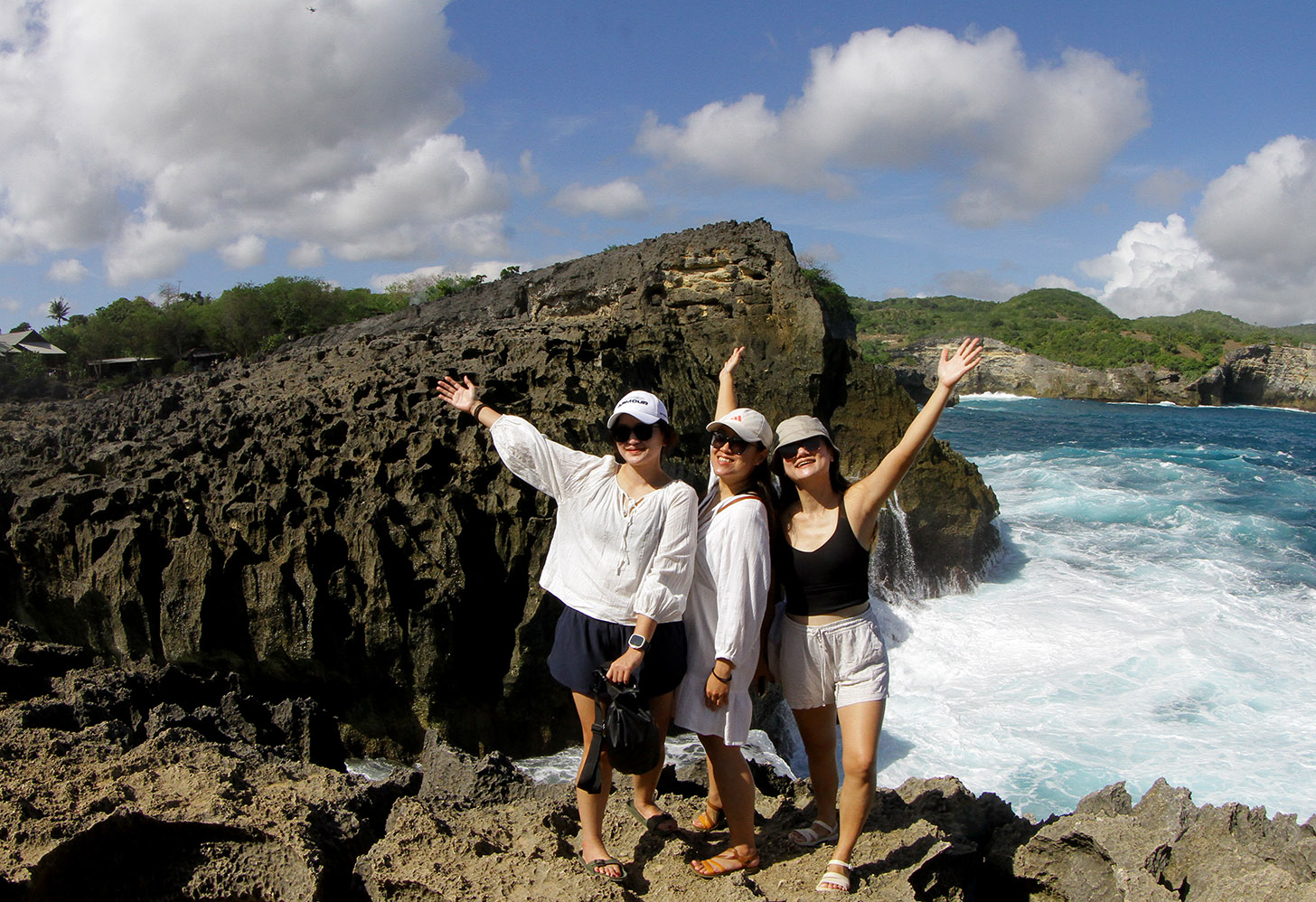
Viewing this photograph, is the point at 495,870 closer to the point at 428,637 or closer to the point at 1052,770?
the point at 428,637

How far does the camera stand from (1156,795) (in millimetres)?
4148

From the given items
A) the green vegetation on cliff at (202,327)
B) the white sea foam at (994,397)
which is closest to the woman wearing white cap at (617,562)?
the green vegetation on cliff at (202,327)

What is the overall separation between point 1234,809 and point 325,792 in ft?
13.5

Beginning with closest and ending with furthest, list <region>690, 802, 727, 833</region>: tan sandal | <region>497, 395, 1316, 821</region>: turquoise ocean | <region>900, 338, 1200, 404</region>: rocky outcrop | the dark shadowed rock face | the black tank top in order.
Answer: the black tank top < <region>690, 802, 727, 833</region>: tan sandal < the dark shadowed rock face < <region>497, 395, 1316, 821</region>: turquoise ocean < <region>900, 338, 1200, 404</region>: rocky outcrop

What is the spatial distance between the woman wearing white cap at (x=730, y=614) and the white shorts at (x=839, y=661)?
0.68ft

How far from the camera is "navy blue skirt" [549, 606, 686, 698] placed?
109 inches

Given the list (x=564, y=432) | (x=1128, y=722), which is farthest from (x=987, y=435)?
(x=564, y=432)

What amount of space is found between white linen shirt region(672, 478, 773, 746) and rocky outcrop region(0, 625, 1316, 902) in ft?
1.79

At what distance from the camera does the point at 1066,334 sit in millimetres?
63625

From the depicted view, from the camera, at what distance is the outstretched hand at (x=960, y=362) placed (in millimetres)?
2934

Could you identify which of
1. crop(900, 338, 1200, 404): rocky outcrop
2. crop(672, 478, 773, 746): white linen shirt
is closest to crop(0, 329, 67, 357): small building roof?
crop(672, 478, 773, 746): white linen shirt

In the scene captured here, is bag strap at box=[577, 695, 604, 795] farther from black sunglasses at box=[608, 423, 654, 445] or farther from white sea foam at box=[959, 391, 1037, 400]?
white sea foam at box=[959, 391, 1037, 400]

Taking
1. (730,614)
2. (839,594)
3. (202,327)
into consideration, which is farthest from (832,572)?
(202,327)

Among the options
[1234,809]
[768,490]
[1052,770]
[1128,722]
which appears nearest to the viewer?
[768,490]
